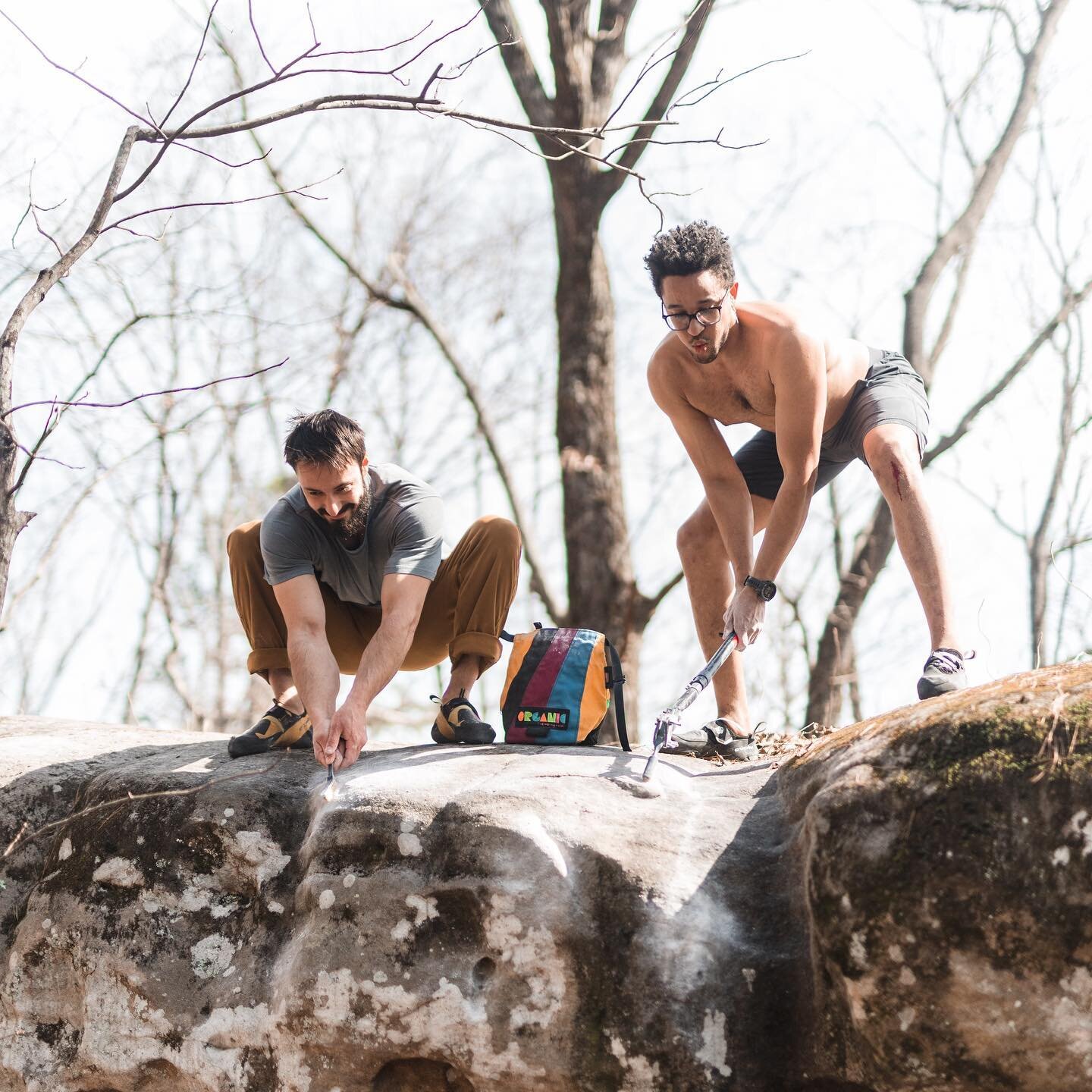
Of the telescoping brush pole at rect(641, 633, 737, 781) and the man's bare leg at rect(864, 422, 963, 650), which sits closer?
the telescoping brush pole at rect(641, 633, 737, 781)

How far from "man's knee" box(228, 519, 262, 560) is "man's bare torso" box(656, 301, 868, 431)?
5.56 feet

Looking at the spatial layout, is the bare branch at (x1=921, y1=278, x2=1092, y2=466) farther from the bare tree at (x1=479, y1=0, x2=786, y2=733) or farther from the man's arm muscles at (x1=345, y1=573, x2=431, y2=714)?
the man's arm muscles at (x1=345, y1=573, x2=431, y2=714)

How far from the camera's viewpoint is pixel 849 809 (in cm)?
265

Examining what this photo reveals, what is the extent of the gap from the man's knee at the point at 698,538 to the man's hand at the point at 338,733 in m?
1.51

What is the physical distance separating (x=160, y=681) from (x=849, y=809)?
488 inches

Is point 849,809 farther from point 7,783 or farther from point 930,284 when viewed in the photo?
point 930,284

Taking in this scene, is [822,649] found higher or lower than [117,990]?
higher

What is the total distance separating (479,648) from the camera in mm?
4113


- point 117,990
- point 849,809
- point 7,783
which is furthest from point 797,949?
point 7,783

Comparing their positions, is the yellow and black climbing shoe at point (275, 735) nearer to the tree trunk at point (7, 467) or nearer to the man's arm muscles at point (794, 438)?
the tree trunk at point (7, 467)

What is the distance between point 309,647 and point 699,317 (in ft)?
5.84

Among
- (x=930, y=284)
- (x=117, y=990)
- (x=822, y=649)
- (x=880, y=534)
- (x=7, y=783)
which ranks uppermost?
(x=930, y=284)

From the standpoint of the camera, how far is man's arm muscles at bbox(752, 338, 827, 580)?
3.72m

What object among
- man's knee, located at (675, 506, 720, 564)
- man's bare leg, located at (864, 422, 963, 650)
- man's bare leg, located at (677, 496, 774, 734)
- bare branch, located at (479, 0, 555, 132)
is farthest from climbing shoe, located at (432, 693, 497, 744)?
bare branch, located at (479, 0, 555, 132)
